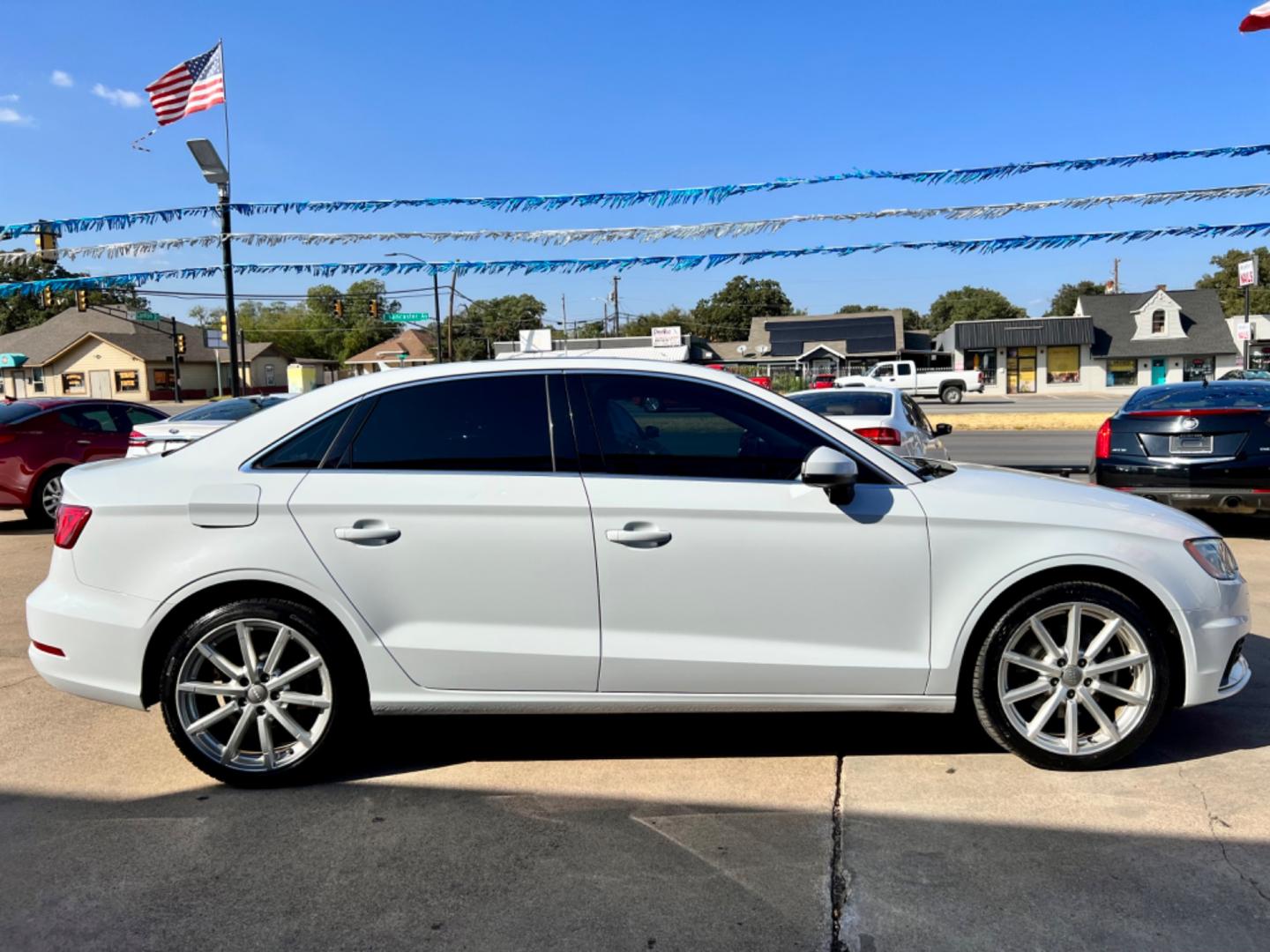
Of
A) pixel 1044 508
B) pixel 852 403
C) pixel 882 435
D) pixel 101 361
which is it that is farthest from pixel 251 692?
pixel 101 361

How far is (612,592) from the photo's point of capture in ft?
12.1

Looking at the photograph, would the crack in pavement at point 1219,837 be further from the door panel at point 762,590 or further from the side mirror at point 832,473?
the side mirror at point 832,473

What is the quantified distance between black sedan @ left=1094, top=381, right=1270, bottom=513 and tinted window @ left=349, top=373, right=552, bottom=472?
247 inches

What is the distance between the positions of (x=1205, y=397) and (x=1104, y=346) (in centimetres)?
5448

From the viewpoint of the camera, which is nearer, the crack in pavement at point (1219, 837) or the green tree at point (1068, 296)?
the crack in pavement at point (1219, 837)

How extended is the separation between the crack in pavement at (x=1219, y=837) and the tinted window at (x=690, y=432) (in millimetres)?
1907

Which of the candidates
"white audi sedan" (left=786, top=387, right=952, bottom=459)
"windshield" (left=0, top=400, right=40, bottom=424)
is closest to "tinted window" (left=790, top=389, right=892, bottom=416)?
"white audi sedan" (left=786, top=387, right=952, bottom=459)

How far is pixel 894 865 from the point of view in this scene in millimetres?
3111

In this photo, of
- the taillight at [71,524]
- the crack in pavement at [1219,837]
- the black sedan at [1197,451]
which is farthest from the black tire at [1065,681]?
the black sedan at [1197,451]

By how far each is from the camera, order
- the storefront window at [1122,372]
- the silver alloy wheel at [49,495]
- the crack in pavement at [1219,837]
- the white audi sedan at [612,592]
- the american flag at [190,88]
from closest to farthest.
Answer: the crack in pavement at [1219,837], the white audi sedan at [612,592], the silver alloy wheel at [49,495], the american flag at [190,88], the storefront window at [1122,372]

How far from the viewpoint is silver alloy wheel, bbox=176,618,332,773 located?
147 inches

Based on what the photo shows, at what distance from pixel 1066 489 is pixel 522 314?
3402 inches

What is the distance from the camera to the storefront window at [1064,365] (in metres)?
57.7

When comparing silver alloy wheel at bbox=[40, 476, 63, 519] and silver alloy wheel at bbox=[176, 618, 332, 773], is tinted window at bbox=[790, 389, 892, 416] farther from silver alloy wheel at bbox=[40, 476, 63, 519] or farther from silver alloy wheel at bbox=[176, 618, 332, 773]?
silver alloy wheel at bbox=[40, 476, 63, 519]
